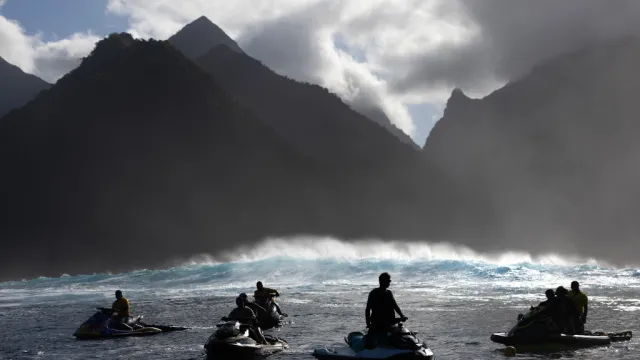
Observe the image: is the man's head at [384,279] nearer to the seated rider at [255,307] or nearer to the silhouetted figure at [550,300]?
the silhouetted figure at [550,300]

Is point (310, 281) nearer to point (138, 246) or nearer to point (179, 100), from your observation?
point (138, 246)

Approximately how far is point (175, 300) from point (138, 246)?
78406 mm

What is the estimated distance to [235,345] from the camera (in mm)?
19797

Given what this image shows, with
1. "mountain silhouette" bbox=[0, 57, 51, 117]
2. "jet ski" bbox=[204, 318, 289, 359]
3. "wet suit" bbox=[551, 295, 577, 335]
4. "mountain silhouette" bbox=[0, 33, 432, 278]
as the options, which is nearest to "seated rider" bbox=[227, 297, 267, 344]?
"jet ski" bbox=[204, 318, 289, 359]

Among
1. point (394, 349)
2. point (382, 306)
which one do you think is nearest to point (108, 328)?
point (382, 306)

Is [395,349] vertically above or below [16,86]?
below

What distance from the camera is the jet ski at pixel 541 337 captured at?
20969mm

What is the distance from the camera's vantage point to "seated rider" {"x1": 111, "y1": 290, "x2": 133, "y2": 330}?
1053 inches

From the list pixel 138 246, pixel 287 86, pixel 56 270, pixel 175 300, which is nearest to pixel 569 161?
pixel 287 86

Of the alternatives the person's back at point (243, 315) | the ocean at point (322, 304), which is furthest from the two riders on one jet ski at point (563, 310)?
the person's back at point (243, 315)

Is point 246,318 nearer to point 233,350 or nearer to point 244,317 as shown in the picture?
point 244,317

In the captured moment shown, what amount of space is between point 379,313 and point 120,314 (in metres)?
14.3

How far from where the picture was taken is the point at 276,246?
12300 cm

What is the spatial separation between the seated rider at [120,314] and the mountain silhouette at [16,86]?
492 feet
